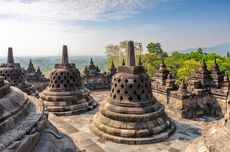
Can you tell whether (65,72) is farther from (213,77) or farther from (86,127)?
(213,77)

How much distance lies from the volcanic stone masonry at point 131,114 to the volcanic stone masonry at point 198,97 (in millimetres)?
3342

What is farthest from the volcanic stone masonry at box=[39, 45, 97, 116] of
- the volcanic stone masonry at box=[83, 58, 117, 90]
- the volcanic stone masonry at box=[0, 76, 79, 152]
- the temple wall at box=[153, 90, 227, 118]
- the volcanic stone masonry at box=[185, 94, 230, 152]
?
the volcanic stone masonry at box=[185, 94, 230, 152]

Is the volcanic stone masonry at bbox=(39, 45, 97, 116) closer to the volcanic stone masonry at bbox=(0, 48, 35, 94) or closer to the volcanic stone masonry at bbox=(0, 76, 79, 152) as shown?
the volcanic stone masonry at bbox=(0, 48, 35, 94)

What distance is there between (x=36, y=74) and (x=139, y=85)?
49.3 feet

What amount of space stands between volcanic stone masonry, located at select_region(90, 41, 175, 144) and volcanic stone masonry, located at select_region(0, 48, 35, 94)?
655cm

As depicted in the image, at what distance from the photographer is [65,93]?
46.8ft

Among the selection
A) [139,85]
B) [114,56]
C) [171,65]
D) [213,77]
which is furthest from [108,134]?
[114,56]

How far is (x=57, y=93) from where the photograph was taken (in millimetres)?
14211

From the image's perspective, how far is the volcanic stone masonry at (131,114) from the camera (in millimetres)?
9938

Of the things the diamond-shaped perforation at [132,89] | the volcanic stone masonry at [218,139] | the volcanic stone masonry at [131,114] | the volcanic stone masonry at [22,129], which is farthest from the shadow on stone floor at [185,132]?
the volcanic stone masonry at [22,129]

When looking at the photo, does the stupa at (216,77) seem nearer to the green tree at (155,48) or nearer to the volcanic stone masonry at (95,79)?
the volcanic stone masonry at (95,79)

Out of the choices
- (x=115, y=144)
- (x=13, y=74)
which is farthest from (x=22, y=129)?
(x=13, y=74)

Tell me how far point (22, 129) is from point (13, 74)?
41.9ft

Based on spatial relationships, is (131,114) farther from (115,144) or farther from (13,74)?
(13,74)
